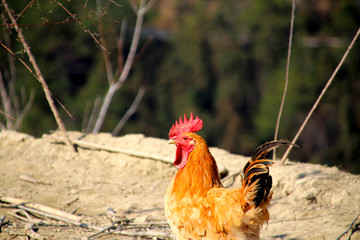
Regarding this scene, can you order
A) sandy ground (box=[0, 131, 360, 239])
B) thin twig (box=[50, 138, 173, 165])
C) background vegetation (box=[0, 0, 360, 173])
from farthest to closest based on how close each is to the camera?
1. background vegetation (box=[0, 0, 360, 173])
2. thin twig (box=[50, 138, 173, 165])
3. sandy ground (box=[0, 131, 360, 239])

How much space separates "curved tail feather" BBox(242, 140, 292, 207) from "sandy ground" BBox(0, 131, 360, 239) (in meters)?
1.04

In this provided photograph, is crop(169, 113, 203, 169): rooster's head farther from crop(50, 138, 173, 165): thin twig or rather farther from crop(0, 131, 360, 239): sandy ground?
crop(50, 138, 173, 165): thin twig

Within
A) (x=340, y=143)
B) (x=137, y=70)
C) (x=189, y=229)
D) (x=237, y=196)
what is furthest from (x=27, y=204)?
(x=137, y=70)

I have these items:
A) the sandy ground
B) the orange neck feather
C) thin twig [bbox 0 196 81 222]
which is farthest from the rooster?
thin twig [bbox 0 196 81 222]

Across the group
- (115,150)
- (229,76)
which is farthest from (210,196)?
(229,76)

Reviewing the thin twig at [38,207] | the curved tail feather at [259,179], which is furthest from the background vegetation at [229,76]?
the curved tail feather at [259,179]

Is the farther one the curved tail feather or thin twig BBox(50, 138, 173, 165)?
thin twig BBox(50, 138, 173, 165)

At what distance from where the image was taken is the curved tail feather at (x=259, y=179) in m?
3.78

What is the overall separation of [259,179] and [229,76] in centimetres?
3774

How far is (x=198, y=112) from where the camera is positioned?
127ft

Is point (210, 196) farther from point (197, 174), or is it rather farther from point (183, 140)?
point (183, 140)

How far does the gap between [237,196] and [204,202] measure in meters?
0.31

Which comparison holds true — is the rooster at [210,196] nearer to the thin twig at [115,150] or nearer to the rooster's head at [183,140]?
the rooster's head at [183,140]

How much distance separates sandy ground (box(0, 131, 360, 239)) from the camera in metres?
4.97
